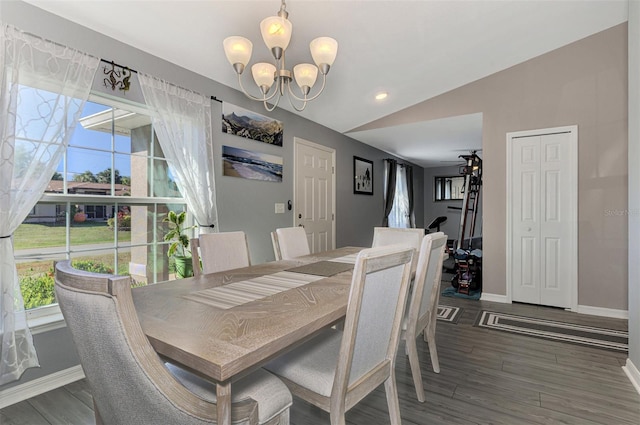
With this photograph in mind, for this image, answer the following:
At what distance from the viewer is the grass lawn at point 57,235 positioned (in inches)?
76.1

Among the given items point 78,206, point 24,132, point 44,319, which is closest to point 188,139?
point 78,206

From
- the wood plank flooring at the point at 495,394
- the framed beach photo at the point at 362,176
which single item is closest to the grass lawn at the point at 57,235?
the wood plank flooring at the point at 495,394

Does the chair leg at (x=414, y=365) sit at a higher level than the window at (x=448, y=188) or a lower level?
lower

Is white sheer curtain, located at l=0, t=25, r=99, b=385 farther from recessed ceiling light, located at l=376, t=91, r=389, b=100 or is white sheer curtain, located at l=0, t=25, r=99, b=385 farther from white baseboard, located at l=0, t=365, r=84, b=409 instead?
recessed ceiling light, located at l=376, t=91, r=389, b=100

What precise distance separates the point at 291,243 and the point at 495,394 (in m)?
1.74

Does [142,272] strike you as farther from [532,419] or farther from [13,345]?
[532,419]

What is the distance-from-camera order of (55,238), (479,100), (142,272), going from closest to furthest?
(55,238) < (142,272) < (479,100)

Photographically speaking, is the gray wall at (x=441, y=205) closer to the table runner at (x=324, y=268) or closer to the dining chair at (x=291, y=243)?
the dining chair at (x=291, y=243)

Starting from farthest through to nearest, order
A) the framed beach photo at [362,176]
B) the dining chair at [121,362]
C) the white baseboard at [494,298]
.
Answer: the framed beach photo at [362,176], the white baseboard at [494,298], the dining chair at [121,362]

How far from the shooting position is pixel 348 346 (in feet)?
3.65

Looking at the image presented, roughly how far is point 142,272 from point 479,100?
4157mm

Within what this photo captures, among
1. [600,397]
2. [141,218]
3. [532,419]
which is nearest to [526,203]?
[600,397]

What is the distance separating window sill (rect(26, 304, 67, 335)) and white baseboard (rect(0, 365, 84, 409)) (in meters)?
0.29

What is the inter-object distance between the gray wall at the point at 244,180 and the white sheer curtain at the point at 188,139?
12cm
